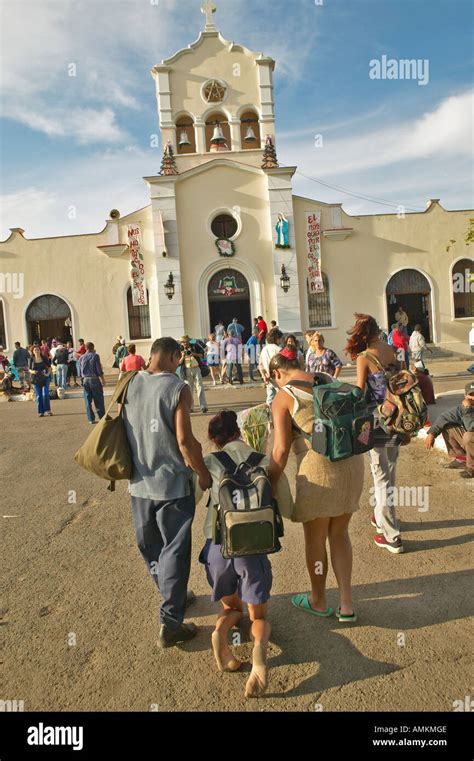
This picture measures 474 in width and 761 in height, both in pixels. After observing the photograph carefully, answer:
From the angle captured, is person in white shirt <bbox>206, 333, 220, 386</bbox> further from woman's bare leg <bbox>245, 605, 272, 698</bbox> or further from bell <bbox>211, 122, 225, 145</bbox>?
woman's bare leg <bbox>245, 605, 272, 698</bbox>

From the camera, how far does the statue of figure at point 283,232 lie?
21672mm

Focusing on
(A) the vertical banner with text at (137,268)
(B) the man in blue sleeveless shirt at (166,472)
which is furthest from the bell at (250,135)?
(B) the man in blue sleeveless shirt at (166,472)

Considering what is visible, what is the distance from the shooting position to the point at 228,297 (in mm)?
22312

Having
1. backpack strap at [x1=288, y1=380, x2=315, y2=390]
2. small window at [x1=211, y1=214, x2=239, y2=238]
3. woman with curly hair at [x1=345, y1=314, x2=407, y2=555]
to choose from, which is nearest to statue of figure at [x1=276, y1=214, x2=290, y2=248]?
small window at [x1=211, y1=214, x2=239, y2=238]

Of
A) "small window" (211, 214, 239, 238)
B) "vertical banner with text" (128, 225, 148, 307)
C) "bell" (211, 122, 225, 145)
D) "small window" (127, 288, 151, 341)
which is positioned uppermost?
"bell" (211, 122, 225, 145)

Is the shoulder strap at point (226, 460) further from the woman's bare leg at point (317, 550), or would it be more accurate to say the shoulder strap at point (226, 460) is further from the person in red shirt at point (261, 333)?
the person in red shirt at point (261, 333)

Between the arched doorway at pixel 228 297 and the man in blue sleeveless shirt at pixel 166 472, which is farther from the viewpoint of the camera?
the arched doorway at pixel 228 297

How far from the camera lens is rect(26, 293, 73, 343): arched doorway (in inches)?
898

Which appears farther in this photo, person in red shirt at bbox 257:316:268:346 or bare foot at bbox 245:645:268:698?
person in red shirt at bbox 257:316:268:346

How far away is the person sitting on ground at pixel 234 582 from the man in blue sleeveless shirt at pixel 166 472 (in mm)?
175

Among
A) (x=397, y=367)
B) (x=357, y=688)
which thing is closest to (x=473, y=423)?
(x=397, y=367)

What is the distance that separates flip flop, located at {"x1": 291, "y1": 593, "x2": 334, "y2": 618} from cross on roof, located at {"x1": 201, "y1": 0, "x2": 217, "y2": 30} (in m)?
24.4
